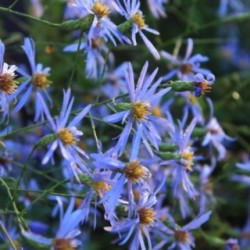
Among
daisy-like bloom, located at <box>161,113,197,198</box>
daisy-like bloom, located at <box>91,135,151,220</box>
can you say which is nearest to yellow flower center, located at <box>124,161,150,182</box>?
daisy-like bloom, located at <box>91,135,151,220</box>

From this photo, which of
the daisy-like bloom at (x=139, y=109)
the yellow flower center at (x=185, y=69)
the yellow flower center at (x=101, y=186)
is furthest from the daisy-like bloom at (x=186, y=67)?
the yellow flower center at (x=101, y=186)

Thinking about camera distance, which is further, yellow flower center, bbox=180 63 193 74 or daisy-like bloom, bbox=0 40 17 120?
yellow flower center, bbox=180 63 193 74

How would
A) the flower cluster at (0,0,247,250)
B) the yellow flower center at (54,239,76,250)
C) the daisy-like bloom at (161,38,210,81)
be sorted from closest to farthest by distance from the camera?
the yellow flower center at (54,239,76,250) < the flower cluster at (0,0,247,250) < the daisy-like bloom at (161,38,210,81)

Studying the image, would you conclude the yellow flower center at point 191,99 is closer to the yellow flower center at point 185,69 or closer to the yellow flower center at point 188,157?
the yellow flower center at point 185,69

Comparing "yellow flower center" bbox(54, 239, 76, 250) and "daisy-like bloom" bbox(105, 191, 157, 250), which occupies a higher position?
"yellow flower center" bbox(54, 239, 76, 250)

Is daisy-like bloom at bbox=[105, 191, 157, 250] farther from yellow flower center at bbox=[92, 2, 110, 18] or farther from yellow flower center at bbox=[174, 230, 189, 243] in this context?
yellow flower center at bbox=[92, 2, 110, 18]

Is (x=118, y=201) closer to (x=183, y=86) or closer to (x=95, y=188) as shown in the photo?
Result: (x=95, y=188)

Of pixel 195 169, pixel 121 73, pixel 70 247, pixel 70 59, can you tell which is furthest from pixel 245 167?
pixel 70 247

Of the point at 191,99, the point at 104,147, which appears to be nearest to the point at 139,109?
the point at 191,99
